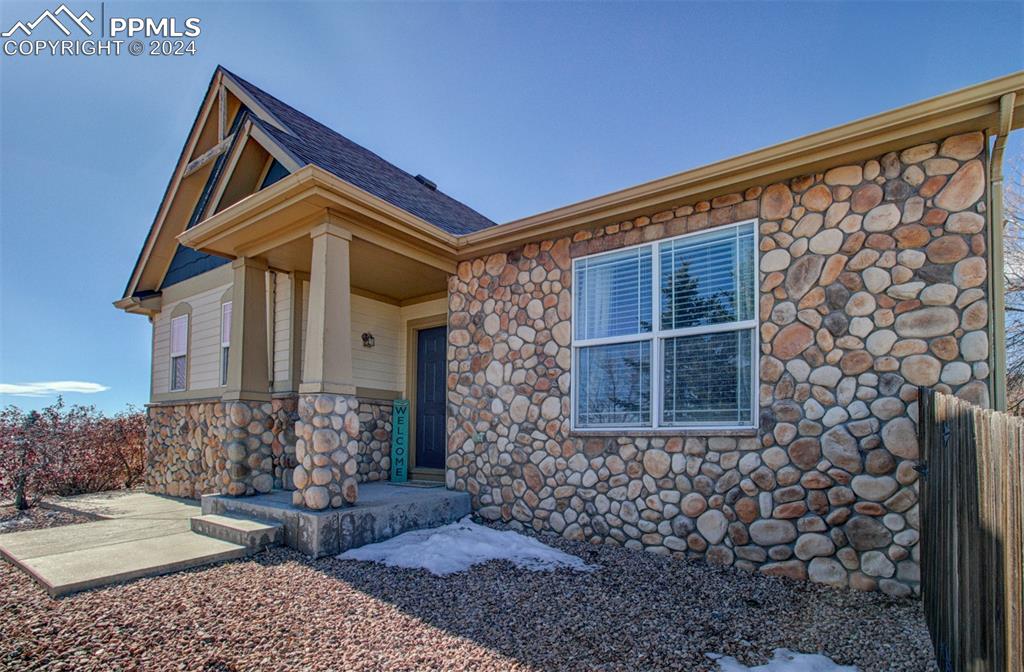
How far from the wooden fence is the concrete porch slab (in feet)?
13.4

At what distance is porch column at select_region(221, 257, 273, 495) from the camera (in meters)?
6.09

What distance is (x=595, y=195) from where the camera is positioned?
507cm

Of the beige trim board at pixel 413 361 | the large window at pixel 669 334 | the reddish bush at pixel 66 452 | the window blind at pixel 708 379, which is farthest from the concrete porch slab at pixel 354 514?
the reddish bush at pixel 66 452

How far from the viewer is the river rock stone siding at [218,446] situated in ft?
20.2

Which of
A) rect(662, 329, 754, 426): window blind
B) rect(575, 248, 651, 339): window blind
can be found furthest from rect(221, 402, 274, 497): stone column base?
rect(662, 329, 754, 426): window blind

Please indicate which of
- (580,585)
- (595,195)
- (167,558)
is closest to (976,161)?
(595,195)

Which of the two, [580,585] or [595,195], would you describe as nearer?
[580,585]

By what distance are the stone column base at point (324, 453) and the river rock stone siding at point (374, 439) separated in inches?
93.0

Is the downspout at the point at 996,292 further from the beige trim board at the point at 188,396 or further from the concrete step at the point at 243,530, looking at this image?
the beige trim board at the point at 188,396

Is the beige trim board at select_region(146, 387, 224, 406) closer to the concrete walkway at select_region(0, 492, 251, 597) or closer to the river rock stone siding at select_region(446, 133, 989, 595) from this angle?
the concrete walkway at select_region(0, 492, 251, 597)

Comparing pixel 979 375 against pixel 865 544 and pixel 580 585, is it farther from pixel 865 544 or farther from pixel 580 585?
pixel 580 585

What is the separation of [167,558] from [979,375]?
6.10 m

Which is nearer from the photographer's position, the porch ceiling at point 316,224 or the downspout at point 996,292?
the downspout at point 996,292

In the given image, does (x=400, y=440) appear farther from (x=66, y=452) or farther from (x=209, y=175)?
(x=66, y=452)
